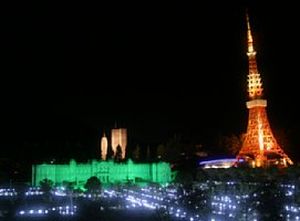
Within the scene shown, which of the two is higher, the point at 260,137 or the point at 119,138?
the point at 119,138

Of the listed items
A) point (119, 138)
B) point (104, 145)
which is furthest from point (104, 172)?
point (104, 145)

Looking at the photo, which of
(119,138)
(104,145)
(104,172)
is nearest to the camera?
(104,172)

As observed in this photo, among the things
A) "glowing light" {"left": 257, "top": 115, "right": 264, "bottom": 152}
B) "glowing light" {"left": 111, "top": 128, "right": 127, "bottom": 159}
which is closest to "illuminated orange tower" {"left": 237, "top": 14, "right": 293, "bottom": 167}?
"glowing light" {"left": 257, "top": 115, "right": 264, "bottom": 152}

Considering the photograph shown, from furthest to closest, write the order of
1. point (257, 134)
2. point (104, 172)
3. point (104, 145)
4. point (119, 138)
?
point (104, 145) < point (119, 138) < point (104, 172) < point (257, 134)

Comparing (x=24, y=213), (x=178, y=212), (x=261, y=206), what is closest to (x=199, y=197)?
(x=178, y=212)

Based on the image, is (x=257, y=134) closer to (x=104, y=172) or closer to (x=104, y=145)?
(x=104, y=172)

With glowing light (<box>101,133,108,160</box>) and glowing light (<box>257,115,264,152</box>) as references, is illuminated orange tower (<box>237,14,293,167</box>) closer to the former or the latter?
glowing light (<box>257,115,264,152</box>)

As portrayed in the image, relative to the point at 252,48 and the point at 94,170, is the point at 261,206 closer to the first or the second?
the point at 94,170
